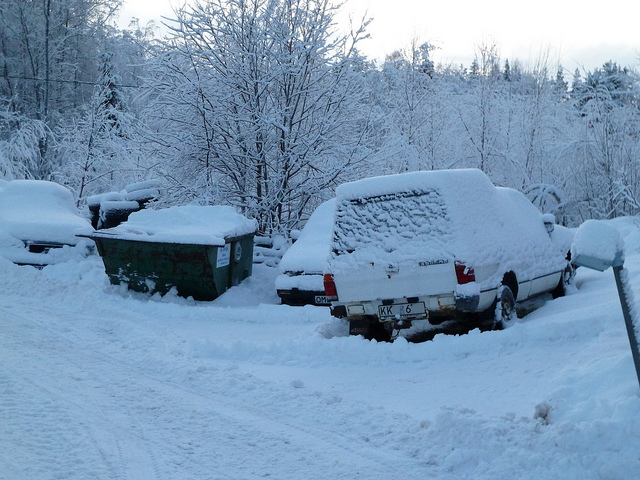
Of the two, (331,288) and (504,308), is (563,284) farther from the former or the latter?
(331,288)

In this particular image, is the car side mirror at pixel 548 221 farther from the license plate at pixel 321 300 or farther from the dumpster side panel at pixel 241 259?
the dumpster side panel at pixel 241 259

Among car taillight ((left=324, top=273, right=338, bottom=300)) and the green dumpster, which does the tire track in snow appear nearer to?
car taillight ((left=324, top=273, right=338, bottom=300))

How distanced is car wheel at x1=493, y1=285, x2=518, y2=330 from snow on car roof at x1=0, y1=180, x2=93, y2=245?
23.0 ft

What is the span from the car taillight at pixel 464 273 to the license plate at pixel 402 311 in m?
0.51

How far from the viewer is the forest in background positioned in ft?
49.0

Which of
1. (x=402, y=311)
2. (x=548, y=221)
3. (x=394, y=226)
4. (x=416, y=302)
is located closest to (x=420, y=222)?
(x=394, y=226)

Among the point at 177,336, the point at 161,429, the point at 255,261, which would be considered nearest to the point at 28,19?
the point at 255,261

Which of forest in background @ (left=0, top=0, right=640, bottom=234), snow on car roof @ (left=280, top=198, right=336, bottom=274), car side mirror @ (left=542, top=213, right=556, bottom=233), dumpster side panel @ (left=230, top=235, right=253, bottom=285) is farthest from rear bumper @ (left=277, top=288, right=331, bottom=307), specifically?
forest in background @ (left=0, top=0, right=640, bottom=234)

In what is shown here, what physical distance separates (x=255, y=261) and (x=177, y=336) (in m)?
5.05

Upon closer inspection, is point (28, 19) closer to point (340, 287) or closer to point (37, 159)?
point (37, 159)

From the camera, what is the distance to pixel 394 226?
728cm

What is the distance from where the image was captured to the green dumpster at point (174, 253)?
10.4 m

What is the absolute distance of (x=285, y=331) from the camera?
344 inches

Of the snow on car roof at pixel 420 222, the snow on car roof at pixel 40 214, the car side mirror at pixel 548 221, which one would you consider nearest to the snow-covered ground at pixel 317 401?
the snow on car roof at pixel 420 222
